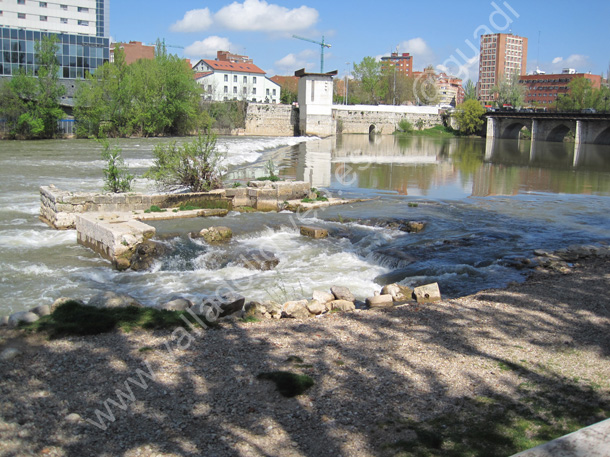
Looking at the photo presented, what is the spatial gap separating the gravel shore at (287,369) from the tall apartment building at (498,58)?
6248 cm

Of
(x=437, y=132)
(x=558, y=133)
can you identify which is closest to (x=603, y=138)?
(x=558, y=133)

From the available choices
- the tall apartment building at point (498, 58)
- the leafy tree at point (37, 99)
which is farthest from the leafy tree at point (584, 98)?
the leafy tree at point (37, 99)

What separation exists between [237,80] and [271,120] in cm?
2657

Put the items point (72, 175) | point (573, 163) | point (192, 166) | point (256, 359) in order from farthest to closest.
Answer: point (573, 163), point (72, 175), point (192, 166), point (256, 359)

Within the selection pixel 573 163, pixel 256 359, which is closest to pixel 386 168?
pixel 573 163

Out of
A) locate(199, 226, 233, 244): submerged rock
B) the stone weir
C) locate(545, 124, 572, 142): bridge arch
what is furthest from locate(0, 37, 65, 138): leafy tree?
locate(545, 124, 572, 142): bridge arch

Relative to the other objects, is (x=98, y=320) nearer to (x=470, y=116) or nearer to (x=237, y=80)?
(x=470, y=116)

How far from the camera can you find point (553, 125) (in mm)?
67000

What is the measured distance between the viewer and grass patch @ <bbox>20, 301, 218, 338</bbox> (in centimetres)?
661

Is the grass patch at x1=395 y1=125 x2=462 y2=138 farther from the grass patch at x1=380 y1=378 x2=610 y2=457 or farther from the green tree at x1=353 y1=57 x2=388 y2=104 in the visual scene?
the grass patch at x1=380 y1=378 x2=610 y2=457

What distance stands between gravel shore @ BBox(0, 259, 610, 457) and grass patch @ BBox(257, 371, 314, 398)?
0.24 feet

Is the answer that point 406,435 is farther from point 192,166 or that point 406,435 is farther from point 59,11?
point 59,11

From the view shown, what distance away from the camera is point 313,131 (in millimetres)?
72375

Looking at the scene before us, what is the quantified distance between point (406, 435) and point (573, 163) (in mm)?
38418
